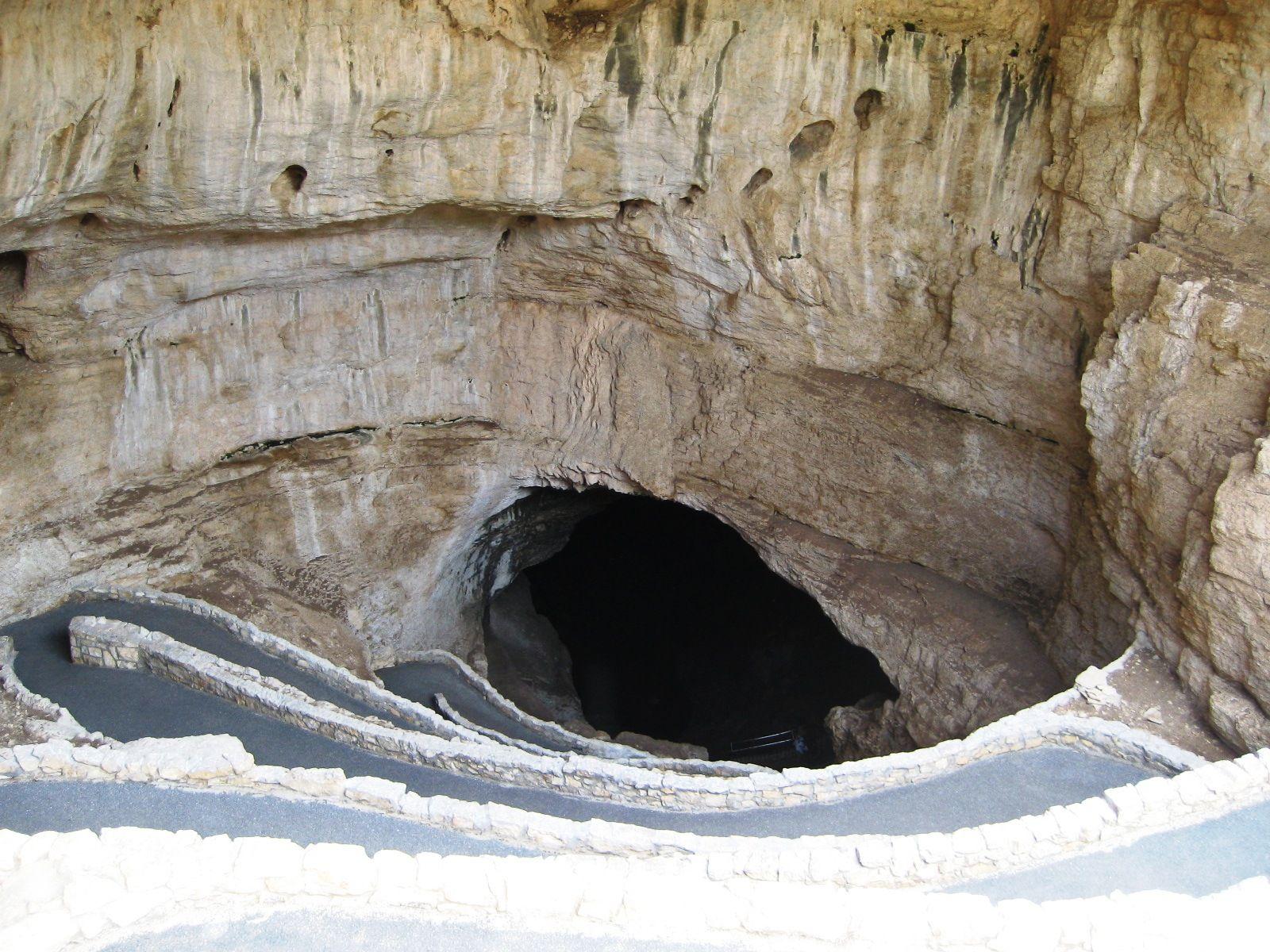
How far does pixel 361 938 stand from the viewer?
514 cm

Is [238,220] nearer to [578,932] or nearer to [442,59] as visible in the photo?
[442,59]

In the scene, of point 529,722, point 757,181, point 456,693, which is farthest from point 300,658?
point 757,181

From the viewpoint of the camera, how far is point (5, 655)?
9859mm

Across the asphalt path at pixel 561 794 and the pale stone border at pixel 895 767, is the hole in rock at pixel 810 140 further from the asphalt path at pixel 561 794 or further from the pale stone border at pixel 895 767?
the asphalt path at pixel 561 794

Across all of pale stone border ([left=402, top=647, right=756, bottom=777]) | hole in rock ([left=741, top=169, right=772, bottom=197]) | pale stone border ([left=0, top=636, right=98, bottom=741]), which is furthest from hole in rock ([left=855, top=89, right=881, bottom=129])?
pale stone border ([left=0, top=636, right=98, bottom=741])

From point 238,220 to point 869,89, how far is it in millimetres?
6134

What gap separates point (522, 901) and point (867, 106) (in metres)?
8.46

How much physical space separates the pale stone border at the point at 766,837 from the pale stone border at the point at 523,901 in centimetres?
89

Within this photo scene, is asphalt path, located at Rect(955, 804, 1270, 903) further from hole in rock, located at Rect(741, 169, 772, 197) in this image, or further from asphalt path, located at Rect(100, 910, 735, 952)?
hole in rock, located at Rect(741, 169, 772, 197)

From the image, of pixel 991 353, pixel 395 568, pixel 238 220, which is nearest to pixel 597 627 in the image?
pixel 395 568

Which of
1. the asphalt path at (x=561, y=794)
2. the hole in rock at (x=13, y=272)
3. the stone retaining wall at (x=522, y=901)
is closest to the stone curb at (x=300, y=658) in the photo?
the asphalt path at (x=561, y=794)

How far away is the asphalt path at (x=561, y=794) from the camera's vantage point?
783 centimetres

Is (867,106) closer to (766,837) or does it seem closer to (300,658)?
(766,837)

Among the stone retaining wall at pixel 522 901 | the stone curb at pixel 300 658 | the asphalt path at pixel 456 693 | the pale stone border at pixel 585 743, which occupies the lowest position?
the asphalt path at pixel 456 693
